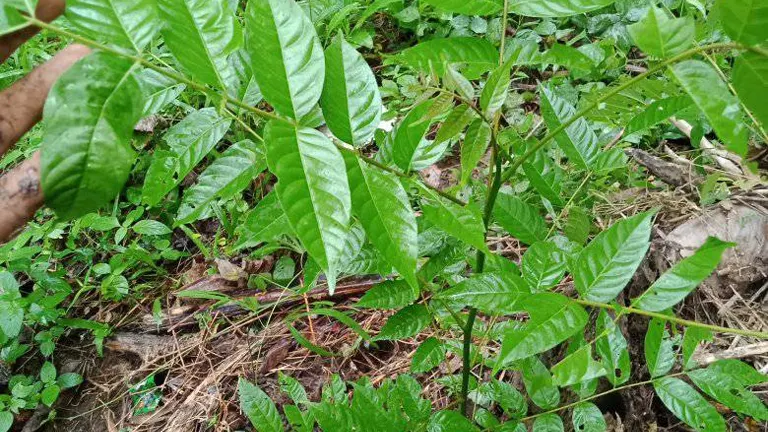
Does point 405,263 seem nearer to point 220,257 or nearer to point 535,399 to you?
point 535,399

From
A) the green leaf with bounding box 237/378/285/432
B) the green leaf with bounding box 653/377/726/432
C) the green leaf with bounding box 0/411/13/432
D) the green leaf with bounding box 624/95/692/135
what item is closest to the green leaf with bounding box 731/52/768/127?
the green leaf with bounding box 624/95/692/135

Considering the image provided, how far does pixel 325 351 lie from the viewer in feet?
7.38

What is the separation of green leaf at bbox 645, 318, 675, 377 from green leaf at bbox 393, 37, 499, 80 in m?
0.60

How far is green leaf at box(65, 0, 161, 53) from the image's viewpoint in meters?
0.73

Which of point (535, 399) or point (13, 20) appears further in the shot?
point (535, 399)

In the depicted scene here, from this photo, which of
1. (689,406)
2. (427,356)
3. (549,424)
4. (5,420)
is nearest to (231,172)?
(427,356)

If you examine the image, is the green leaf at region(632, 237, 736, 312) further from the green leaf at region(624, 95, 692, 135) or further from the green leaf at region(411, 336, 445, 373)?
the green leaf at region(411, 336, 445, 373)

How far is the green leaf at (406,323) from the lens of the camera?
1.27 m

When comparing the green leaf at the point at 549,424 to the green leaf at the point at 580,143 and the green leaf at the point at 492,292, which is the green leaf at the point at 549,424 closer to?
the green leaf at the point at 492,292

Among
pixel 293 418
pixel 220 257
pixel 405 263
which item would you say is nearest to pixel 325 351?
pixel 220 257

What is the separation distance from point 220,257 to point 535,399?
177 cm

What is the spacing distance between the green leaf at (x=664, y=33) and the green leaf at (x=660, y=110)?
0.35 m

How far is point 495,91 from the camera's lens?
83 cm

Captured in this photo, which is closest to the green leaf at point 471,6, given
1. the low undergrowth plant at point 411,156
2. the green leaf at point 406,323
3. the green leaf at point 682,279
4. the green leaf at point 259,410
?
the low undergrowth plant at point 411,156
